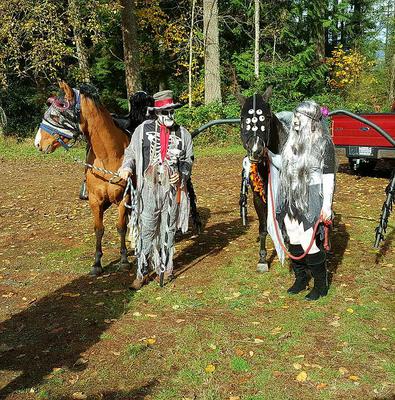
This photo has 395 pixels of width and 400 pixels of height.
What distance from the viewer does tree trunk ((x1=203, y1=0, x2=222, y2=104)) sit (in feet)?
75.6

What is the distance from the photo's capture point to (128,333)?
5016 millimetres

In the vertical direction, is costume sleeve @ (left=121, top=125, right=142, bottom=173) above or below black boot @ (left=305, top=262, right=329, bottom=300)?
above

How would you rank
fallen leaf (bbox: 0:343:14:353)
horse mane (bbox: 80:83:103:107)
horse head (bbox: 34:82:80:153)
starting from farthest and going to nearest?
horse mane (bbox: 80:83:103:107) < horse head (bbox: 34:82:80:153) < fallen leaf (bbox: 0:343:14:353)

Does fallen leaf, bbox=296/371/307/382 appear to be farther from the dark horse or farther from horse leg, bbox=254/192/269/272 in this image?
horse leg, bbox=254/192/269/272

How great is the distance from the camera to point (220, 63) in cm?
2927

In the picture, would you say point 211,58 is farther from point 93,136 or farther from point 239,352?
point 239,352

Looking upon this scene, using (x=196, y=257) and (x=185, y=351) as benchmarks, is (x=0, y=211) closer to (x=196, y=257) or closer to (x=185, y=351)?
(x=196, y=257)

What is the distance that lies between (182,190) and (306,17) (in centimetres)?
2724

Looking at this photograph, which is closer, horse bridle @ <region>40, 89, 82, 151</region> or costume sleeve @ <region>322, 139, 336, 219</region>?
costume sleeve @ <region>322, 139, 336, 219</region>

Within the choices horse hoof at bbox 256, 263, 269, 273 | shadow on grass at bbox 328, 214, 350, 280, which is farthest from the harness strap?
shadow on grass at bbox 328, 214, 350, 280

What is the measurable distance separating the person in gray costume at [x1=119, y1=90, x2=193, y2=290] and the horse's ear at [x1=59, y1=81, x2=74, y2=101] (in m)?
0.95

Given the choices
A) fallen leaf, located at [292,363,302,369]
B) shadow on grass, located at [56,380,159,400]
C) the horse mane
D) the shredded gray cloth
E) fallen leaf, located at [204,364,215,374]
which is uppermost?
the horse mane

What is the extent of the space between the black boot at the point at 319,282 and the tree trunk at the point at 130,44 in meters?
15.6

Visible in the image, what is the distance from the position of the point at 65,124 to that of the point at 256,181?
246cm
